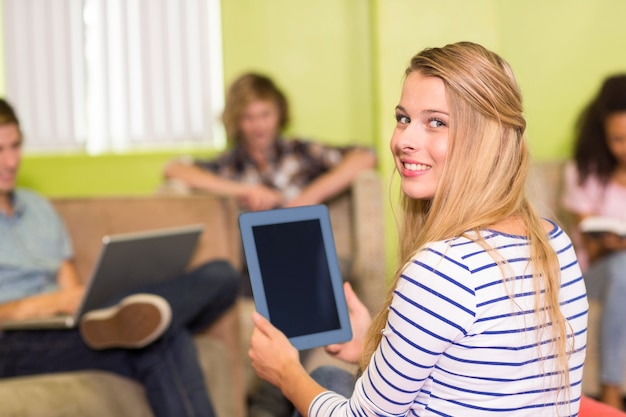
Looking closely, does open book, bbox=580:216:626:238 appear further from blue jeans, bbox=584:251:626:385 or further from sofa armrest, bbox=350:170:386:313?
sofa armrest, bbox=350:170:386:313

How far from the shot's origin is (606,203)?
301cm

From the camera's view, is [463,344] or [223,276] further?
[223,276]

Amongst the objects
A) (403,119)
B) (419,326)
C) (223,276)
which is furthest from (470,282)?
(223,276)

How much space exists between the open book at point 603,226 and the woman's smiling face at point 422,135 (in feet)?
5.75

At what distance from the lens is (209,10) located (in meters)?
3.80

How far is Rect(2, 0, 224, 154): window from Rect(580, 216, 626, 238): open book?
1718 mm

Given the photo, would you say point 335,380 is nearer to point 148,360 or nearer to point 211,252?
point 148,360

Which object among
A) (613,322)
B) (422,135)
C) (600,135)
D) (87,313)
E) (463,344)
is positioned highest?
(422,135)

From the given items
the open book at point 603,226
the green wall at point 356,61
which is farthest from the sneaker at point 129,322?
the green wall at point 356,61

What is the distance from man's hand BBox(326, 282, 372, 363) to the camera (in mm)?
1551

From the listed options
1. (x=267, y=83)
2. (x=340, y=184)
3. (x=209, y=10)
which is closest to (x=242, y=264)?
(x=340, y=184)

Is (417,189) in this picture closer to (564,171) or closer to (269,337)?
(269,337)

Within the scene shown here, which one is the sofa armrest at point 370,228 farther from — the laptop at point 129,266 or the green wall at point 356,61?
the laptop at point 129,266

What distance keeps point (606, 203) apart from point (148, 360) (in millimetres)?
1726
